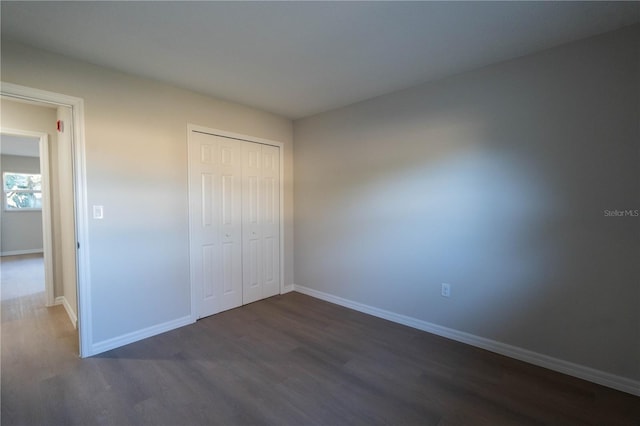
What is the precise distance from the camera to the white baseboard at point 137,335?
239cm

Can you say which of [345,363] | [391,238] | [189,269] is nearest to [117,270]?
[189,269]

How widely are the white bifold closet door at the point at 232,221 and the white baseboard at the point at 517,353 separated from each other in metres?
1.34

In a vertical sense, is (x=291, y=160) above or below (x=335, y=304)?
above

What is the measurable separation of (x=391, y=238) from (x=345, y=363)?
4.42 ft

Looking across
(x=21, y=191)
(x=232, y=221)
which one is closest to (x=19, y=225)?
(x=21, y=191)

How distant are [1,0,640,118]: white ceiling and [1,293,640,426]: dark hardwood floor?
8.04 ft

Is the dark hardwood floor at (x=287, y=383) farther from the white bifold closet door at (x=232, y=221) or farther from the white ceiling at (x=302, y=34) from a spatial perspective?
the white ceiling at (x=302, y=34)

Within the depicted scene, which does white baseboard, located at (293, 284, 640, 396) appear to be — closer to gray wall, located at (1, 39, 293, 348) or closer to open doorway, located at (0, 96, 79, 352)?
gray wall, located at (1, 39, 293, 348)

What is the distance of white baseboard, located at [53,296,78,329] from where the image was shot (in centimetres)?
294

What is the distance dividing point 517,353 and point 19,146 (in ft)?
29.2

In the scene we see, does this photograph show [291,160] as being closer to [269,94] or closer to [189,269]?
[269,94]

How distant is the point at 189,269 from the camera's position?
2.99 m

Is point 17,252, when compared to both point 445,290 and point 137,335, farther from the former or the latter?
point 445,290

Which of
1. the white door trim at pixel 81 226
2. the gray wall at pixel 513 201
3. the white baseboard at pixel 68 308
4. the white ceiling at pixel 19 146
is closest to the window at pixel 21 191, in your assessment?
the white ceiling at pixel 19 146
